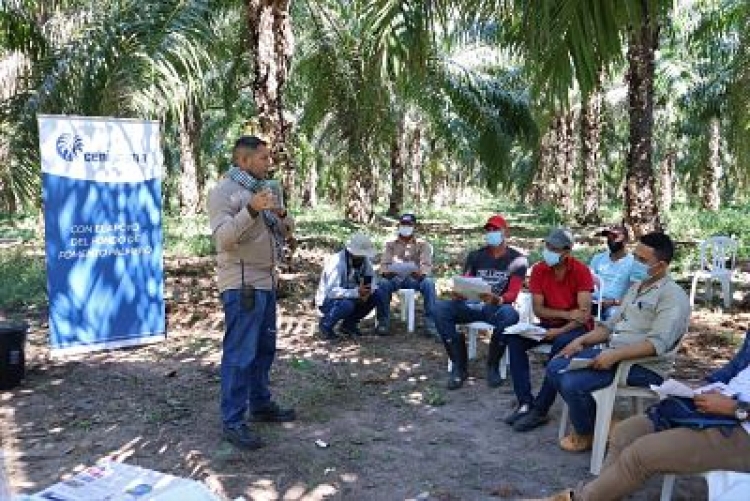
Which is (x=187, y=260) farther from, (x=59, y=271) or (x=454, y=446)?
(x=454, y=446)

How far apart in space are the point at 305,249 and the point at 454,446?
32.6 feet

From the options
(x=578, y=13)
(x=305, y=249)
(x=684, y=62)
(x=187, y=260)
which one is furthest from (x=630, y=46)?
Answer: (x=684, y=62)

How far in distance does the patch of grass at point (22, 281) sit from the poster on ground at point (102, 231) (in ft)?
9.15

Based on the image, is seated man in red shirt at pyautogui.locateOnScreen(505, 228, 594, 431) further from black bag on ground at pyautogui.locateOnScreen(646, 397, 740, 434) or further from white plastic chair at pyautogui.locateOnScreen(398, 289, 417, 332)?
white plastic chair at pyautogui.locateOnScreen(398, 289, 417, 332)

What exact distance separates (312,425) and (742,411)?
2.87m

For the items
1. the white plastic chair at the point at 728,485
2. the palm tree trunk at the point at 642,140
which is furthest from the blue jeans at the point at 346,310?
the palm tree trunk at the point at 642,140

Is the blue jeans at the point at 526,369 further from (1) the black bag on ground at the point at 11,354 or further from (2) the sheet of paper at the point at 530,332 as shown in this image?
(1) the black bag on ground at the point at 11,354

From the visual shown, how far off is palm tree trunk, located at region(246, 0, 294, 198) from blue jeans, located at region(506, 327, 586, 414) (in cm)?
421

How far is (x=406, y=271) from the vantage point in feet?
26.9

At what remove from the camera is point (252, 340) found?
464 cm

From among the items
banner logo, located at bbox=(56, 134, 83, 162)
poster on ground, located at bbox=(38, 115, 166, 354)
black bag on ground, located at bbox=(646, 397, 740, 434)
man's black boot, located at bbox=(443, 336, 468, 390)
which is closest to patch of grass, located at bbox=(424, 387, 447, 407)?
man's black boot, located at bbox=(443, 336, 468, 390)

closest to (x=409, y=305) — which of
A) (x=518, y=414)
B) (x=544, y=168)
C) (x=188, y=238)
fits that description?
(x=518, y=414)

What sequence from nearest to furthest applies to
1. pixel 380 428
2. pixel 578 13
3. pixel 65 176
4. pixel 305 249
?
pixel 578 13, pixel 380 428, pixel 65 176, pixel 305 249

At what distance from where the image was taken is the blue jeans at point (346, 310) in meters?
7.76
